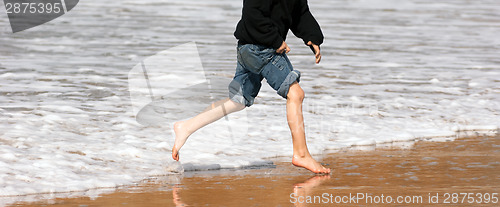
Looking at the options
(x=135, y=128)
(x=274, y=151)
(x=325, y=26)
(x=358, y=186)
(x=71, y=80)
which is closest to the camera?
(x=358, y=186)

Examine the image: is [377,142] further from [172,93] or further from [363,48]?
[363,48]

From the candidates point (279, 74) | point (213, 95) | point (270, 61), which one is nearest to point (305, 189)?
point (279, 74)

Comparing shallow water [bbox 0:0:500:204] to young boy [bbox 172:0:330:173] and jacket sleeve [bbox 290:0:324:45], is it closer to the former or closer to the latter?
young boy [bbox 172:0:330:173]

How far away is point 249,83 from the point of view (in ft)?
18.1

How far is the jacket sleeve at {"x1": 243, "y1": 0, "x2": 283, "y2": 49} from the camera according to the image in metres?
5.11

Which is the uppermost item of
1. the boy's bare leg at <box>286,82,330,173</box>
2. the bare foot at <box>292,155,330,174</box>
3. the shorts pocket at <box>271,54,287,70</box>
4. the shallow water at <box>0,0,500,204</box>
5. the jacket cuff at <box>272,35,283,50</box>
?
the jacket cuff at <box>272,35,283,50</box>

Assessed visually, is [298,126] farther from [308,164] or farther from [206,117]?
[206,117]

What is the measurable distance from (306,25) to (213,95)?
12.2ft

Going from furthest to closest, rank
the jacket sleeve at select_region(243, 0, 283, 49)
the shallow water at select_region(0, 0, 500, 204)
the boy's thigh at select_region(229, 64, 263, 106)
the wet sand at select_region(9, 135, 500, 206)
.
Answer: the shallow water at select_region(0, 0, 500, 204), the boy's thigh at select_region(229, 64, 263, 106), the jacket sleeve at select_region(243, 0, 283, 49), the wet sand at select_region(9, 135, 500, 206)

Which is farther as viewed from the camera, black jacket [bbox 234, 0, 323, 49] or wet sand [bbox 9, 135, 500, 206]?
black jacket [bbox 234, 0, 323, 49]

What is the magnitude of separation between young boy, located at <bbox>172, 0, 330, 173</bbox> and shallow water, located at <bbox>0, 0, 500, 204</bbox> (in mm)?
547

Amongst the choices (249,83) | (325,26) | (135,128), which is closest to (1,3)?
(325,26)

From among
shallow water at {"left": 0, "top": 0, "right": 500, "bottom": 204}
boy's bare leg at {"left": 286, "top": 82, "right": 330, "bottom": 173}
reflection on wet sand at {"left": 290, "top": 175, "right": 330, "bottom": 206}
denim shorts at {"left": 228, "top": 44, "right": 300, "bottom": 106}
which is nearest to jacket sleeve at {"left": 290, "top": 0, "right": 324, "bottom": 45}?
denim shorts at {"left": 228, "top": 44, "right": 300, "bottom": 106}

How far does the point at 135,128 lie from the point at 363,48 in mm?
7634
